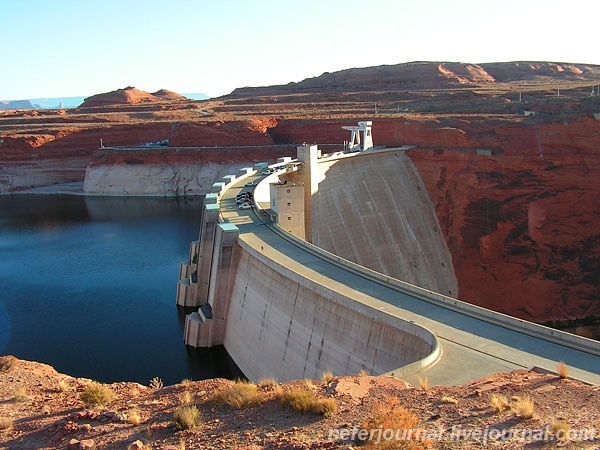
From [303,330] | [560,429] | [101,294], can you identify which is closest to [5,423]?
[560,429]

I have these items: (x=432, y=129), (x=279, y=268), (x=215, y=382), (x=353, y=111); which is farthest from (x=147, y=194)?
(x=215, y=382)

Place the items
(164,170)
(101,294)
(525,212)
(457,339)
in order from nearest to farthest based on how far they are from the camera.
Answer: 1. (457,339)
2. (101,294)
3. (525,212)
4. (164,170)

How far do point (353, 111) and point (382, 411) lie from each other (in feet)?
245

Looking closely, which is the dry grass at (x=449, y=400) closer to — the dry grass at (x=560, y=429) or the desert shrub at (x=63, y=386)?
the dry grass at (x=560, y=429)

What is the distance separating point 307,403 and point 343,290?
36.3 ft

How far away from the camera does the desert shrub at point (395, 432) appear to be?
416 inches

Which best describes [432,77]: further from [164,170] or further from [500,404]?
[500,404]

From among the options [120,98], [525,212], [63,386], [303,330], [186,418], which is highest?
[120,98]

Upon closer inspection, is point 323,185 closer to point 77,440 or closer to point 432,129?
point 432,129

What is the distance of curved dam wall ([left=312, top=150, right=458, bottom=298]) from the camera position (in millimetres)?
39594

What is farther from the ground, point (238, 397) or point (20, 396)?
point (238, 397)

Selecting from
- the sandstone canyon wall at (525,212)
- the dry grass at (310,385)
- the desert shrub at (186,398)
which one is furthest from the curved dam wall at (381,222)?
the desert shrub at (186,398)

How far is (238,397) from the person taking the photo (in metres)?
12.9

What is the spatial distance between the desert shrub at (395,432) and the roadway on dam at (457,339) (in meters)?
4.63
